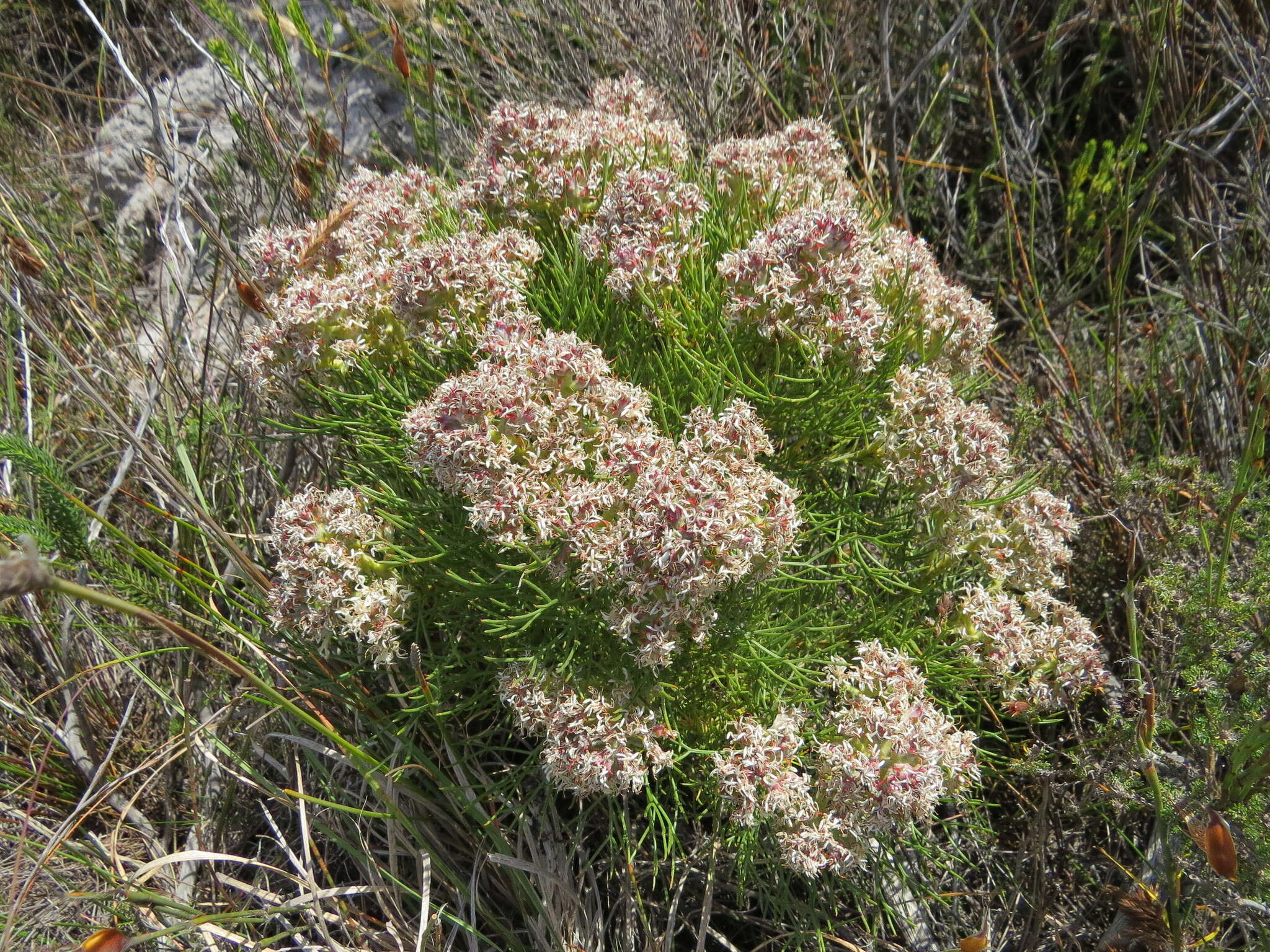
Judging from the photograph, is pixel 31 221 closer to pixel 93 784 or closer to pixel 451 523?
pixel 93 784

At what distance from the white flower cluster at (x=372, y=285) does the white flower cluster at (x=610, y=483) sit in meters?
0.25

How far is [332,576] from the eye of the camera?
1.99 metres

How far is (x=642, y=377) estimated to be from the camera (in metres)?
2.44

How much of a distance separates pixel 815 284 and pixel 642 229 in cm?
49

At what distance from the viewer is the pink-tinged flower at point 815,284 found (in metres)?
2.04

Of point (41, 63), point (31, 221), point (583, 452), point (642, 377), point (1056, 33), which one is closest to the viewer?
point (583, 452)

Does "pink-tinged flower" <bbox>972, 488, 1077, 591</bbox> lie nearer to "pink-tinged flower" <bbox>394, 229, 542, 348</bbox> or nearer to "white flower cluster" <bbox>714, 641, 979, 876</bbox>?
"white flower cluster" <bbox>714, 641, 979, 876</bbox>

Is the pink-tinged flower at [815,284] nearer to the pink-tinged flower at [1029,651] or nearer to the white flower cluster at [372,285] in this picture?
the white flower cluster at [372,285]

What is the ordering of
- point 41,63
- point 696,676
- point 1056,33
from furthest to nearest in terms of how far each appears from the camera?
point 41,63, point 1056,33, point 696,676

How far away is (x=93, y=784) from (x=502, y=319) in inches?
78.7

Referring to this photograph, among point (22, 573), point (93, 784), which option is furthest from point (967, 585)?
point (93, 784)

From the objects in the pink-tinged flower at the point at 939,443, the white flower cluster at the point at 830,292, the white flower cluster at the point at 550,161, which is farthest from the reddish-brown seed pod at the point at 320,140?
the pink-tinged flower at the point at 939,443

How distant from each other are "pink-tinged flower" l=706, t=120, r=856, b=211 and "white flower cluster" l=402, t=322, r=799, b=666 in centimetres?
102

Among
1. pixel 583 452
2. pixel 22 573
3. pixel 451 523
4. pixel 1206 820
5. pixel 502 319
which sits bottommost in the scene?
pixel 1206 820
